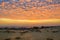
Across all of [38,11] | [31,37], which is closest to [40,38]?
[31,37]

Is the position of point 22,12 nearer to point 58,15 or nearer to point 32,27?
point 32,27

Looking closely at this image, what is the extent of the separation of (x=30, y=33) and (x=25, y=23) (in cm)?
6

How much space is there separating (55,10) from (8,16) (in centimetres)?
27

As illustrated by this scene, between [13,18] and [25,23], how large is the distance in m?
0.07

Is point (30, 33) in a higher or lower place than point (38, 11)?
lower

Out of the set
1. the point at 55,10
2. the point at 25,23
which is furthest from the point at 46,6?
the point at 25,23

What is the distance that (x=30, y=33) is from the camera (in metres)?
0.96

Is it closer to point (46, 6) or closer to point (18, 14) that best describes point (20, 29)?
point (18, 14)

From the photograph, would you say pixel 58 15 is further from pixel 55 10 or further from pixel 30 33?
pixel 30 33

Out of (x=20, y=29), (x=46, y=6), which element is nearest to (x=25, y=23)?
(x=20, y=29)

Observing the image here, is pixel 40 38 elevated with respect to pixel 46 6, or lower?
lower

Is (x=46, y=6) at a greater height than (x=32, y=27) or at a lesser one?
greater

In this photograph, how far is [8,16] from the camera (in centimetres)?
97

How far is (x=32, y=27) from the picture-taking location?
97 centimetres
